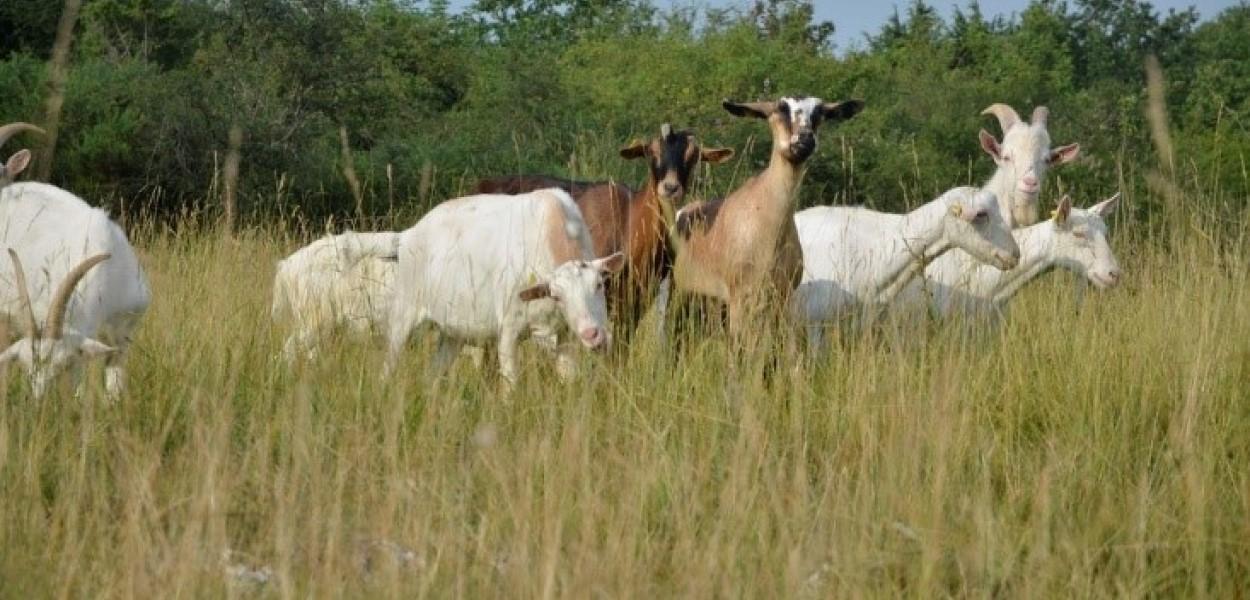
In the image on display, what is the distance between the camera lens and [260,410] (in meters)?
6.61

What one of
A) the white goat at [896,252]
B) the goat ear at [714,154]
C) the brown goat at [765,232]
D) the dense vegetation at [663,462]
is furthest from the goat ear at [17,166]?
the white goat at [896,252]

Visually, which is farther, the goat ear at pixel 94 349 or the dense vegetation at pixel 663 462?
the goat ear at pixel 94 349

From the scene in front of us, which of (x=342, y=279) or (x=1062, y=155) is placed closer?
(x=342, y=279)

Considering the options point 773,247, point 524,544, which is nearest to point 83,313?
point 773,247

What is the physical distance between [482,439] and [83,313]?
2539 mm

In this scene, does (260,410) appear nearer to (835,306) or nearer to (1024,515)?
(1024,515)

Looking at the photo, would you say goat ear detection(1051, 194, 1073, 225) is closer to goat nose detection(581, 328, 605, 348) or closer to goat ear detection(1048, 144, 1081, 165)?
goat ear detection(1048, 144, 1081, 165)

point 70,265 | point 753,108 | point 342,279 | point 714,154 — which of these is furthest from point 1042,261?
point 70,265

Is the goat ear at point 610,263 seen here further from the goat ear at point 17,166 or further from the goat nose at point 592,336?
the goat ear at point 17,166

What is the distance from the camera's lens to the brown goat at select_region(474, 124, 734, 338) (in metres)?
9.21

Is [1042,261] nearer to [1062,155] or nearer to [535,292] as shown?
[1062,155]

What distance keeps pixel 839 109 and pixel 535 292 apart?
7.29ft

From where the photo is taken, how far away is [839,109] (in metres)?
9.62

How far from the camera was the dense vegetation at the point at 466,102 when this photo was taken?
58.6ft
